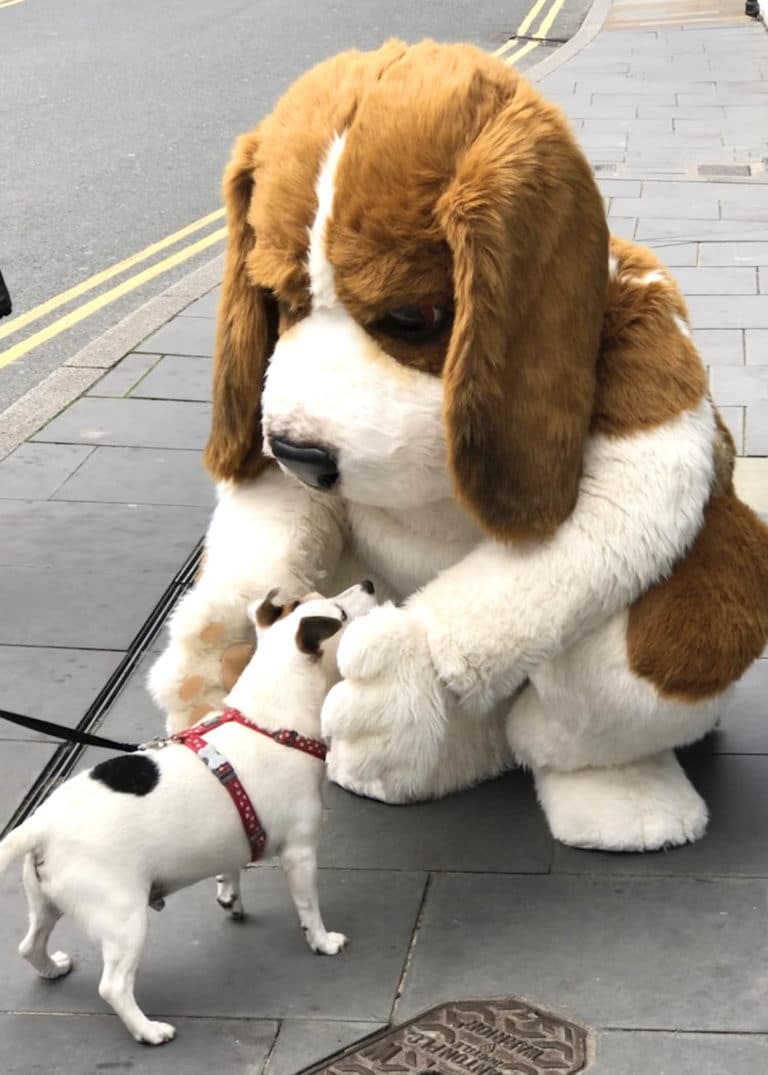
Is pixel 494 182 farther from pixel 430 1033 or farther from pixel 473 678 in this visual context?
pixel 430 1033

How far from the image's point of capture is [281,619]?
3508 mm

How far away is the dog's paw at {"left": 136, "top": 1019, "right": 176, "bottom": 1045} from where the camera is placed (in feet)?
10.5

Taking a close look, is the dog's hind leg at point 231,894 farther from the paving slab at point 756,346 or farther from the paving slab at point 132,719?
the paving slab at point 756,346

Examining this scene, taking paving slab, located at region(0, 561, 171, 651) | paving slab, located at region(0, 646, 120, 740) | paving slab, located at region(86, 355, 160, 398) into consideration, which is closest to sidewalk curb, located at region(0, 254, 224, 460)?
paving slab, located at region(86, 355, 160, 398)

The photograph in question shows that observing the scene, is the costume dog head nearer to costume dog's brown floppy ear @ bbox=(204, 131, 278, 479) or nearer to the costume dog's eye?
the costume dog's eye

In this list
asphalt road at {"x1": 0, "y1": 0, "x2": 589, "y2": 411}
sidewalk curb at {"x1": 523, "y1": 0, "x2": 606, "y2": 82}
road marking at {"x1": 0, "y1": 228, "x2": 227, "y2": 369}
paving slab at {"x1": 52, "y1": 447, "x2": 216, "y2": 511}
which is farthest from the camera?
sidewalk curb at {"x1": 523, "y1": 0, "x2": 606, "y2": 82}

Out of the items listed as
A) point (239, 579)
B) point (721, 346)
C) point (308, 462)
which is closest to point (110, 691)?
point (239, 579)

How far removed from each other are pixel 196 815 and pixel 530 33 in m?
16.7

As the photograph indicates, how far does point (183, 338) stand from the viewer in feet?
27.1

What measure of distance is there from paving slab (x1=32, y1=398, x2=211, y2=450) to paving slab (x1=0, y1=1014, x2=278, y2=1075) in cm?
373

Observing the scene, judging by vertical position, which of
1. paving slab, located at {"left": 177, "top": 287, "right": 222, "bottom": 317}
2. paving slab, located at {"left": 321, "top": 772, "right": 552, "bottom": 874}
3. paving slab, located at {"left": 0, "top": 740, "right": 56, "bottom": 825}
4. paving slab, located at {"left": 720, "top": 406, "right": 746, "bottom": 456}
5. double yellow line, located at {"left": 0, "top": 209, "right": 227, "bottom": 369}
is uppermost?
paving slab, located at {"left": 321, "top": 772, "right": 552, "bottom": 874}

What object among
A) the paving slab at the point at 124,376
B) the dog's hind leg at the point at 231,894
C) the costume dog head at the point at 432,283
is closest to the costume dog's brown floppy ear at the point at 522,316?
the costume dog head at the point at 432,283

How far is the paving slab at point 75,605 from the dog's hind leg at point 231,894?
5.08ft

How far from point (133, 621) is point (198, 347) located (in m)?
3.15
